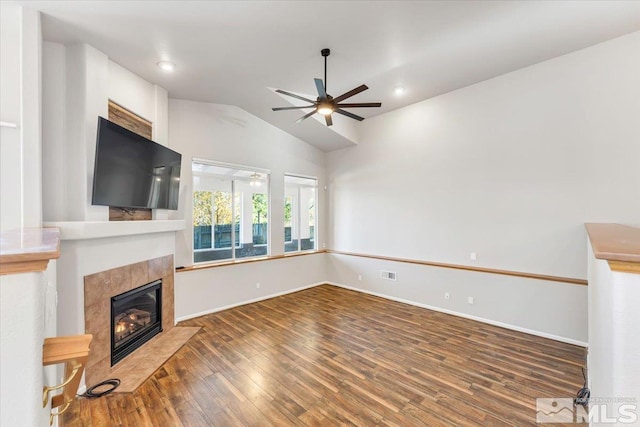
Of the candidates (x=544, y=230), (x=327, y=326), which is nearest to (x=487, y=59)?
(x=544, y=230)

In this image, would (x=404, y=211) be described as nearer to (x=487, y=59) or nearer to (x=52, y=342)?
(x=487, y=59)

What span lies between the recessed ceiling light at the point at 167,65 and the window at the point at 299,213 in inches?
119

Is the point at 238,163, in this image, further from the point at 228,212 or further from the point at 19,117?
the point at 19,117

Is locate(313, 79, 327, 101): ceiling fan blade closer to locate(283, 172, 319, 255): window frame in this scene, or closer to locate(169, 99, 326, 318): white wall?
locate(169, 99, 326, 318): white wall

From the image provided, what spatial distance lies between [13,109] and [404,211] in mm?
5323

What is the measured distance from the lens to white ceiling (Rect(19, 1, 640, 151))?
99.3 inches

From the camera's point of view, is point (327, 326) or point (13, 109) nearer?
point (13, 109)

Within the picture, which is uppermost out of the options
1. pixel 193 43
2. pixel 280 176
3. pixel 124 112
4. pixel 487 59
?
pixel 487 59

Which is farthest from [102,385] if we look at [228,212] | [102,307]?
[228,212]

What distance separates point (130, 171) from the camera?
314 cm

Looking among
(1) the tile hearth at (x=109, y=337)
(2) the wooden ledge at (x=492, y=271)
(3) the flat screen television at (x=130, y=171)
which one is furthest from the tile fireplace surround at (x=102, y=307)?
(2) the wooden ledge at (x=492, y=271)

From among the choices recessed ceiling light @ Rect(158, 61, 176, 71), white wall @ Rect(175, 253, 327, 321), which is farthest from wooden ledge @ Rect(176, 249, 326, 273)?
recessed ceiling light @ Rect(158, 61, 176, 71)

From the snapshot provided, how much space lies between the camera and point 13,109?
228 centimetres

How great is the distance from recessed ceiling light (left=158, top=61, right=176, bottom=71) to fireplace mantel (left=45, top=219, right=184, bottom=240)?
197 centimetres
